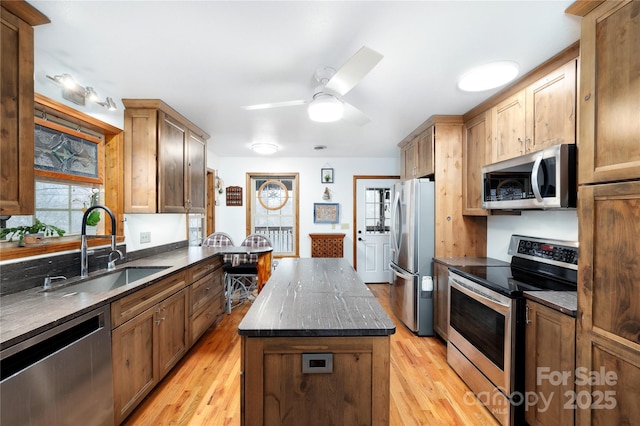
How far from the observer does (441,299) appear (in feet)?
8.96

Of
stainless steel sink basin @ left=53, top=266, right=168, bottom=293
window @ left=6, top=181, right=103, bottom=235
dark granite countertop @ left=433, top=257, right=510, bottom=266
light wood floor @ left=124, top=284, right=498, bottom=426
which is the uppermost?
window @ left=6, top=181, right=103, bottom=235

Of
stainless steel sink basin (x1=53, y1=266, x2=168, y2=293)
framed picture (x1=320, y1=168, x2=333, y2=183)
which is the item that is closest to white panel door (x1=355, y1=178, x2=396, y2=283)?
framed picture (x1=320, y1=168, x2=333, y2=183)

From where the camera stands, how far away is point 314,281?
1854 millimetres

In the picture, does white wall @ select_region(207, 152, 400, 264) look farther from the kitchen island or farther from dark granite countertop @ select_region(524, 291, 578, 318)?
the kitchen island

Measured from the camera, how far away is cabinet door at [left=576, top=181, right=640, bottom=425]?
1.08 m

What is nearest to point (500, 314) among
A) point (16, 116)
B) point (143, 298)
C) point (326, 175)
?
point (143, 298)

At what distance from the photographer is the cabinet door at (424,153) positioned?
2949 mm

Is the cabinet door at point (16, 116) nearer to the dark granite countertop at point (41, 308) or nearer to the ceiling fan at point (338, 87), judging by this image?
the dark granite countertop at point (41, 308)

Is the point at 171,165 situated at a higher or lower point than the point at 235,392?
higher

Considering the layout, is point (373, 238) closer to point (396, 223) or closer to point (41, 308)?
point (396, 223)

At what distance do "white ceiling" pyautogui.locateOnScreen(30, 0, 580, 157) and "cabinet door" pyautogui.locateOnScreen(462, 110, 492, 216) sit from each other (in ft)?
1.00

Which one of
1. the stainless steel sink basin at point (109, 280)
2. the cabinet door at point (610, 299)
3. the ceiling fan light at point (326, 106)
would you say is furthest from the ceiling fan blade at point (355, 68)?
the stainless steel sink basin at point (109, 280)

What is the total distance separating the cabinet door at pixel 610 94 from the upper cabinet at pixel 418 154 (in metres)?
1.63

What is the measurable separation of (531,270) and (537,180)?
814 mm
